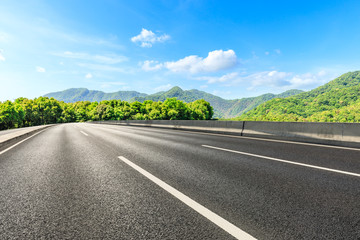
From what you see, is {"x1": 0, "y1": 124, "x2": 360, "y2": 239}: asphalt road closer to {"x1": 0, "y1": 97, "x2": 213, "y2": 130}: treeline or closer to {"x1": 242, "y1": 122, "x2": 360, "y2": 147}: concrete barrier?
{"x1": 242, "y1": 122, "x2": 360, "y2": 147}: concrete barrier

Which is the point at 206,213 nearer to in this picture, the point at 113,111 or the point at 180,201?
the point at 180,201

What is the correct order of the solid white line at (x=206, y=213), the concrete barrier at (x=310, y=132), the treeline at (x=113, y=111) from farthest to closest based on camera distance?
1. the treeline at (x=113, y=111)
2. the concrete barrier at (x=310, y=132)
3. the solid white line at (x=206, y=213)

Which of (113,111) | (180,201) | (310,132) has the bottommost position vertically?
(180,201)

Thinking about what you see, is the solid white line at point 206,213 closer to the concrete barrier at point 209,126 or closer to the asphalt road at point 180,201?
the asphalt road at point 180,201

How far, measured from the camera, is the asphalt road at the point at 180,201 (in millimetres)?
2078

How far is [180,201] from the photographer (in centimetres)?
276

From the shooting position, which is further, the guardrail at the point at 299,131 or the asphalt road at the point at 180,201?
the guardrail at the point at 299,131

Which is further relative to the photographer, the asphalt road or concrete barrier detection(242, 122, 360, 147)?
concrete barrier detection(242, 122, 360, 147)

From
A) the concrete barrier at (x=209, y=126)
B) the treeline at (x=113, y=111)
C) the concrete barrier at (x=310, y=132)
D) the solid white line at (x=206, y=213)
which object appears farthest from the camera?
the treeline at (x=113, y=111)

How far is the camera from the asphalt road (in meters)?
2.08

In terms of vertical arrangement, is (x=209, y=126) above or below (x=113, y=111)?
below

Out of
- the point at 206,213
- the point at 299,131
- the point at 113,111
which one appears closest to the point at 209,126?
the point at 299,131

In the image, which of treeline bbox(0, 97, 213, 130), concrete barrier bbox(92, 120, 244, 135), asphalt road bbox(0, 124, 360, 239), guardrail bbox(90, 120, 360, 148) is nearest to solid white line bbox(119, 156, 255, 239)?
asphalt road bbox(0, 124, 360, 239)

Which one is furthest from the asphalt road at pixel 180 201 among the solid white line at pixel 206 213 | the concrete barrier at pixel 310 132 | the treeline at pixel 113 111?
the treeline at pixel 113 111
